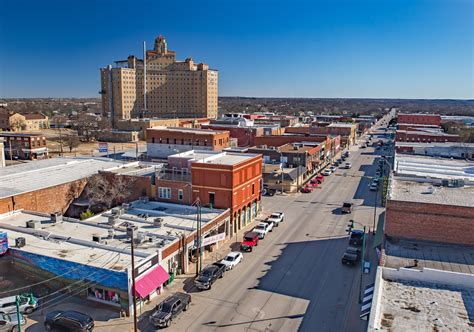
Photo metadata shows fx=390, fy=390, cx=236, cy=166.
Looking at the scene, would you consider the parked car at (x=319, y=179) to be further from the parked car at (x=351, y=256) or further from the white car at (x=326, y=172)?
the parked car at (x=351, y=256)

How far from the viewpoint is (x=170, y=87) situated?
188750 millimetres

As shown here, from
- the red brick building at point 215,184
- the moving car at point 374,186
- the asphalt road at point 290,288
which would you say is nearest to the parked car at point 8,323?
the asphalt road at point 290,288

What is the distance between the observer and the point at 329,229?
136ft

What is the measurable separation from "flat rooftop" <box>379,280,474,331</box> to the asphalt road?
15.5 feet

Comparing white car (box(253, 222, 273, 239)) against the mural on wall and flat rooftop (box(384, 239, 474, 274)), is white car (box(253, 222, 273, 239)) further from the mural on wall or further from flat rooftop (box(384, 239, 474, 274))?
the mural on wall

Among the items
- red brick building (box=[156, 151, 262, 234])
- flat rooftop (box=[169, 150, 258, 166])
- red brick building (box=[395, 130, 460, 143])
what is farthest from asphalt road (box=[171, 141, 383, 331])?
red brick building (box=[395, 130, 460, 143])

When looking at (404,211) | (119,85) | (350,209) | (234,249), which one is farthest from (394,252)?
(119,85)

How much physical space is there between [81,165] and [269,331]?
36236 mm

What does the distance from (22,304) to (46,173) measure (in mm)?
24049

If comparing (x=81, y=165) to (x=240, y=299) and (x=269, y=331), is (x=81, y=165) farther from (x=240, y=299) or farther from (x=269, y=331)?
(x=269, y=331)

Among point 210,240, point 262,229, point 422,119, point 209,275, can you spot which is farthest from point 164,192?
point 422,119

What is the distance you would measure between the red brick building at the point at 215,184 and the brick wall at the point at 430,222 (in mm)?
15357

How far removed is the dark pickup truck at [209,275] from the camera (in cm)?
2755

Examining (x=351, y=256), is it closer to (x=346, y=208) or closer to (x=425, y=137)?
(x=346, y=208)
